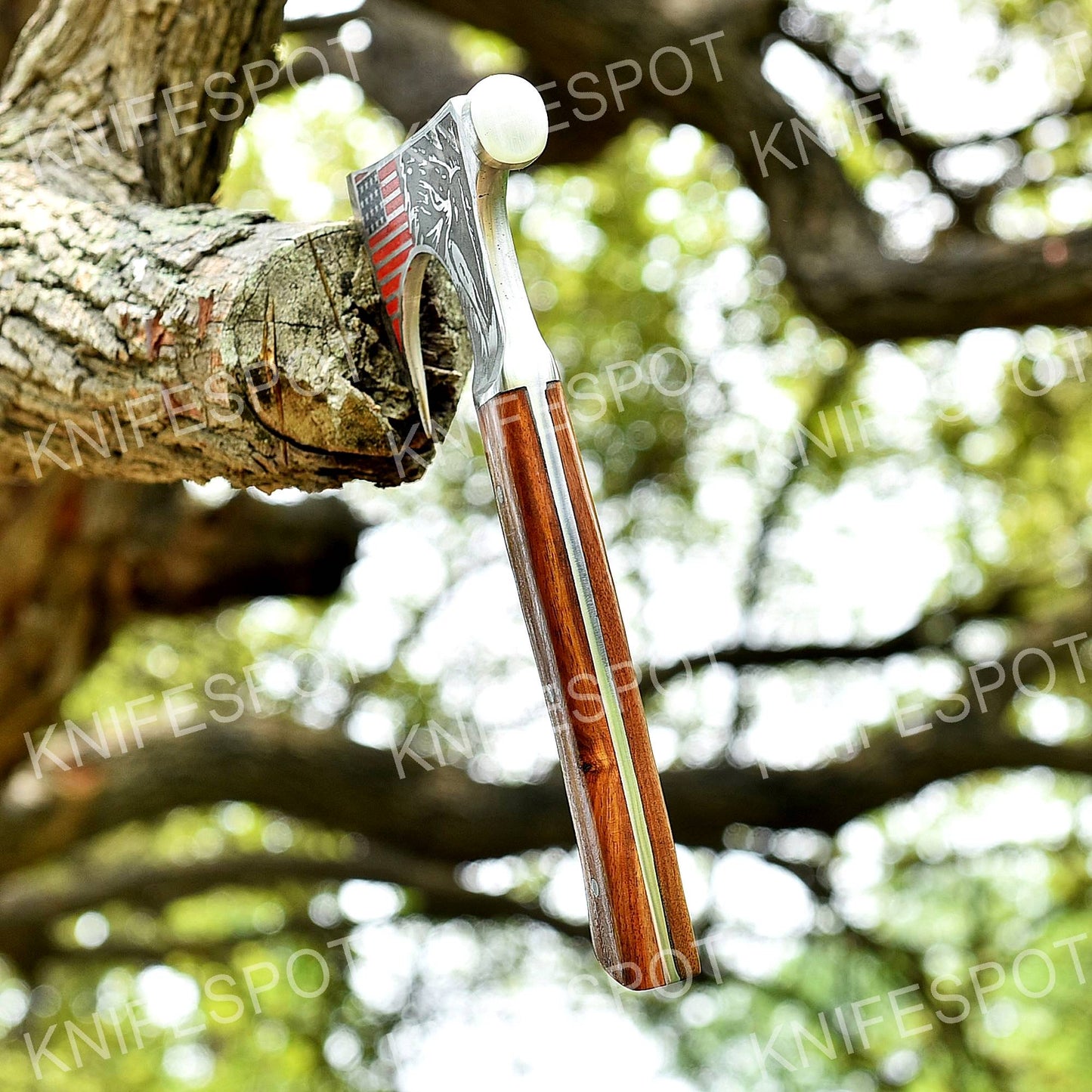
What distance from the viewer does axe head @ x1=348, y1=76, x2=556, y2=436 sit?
677mm

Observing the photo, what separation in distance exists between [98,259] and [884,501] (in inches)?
85.7

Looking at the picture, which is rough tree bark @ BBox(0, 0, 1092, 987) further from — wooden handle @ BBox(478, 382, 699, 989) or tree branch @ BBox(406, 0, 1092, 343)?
wooden handle @ BBox(478, 382, 699, 989)

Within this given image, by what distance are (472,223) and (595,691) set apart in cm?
28

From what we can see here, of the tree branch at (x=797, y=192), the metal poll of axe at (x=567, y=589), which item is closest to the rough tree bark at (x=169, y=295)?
the metal poll of axe at (x=567, y=589)

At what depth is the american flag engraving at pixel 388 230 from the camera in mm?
750

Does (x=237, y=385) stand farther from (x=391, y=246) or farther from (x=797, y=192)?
(x=797, y=192)

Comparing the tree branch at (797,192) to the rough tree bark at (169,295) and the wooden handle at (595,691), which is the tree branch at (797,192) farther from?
the wooden handle at (595,691)

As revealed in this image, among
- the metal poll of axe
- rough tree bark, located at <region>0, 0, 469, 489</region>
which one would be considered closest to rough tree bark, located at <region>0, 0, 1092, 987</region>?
rough tree bark, located at <region>0, 0, 469, 489</region>

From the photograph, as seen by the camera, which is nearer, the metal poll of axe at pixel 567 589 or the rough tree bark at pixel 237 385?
the metal poll of axe at pixel 567 589

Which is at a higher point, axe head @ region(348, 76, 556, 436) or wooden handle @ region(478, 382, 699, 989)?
axe head @ region(348, 76, 556, 436)

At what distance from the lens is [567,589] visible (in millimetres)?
680

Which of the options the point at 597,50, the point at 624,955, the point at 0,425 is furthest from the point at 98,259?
the point at 597,50

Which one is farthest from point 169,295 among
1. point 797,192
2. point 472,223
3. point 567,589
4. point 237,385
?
point 797,192

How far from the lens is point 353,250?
791 mm
